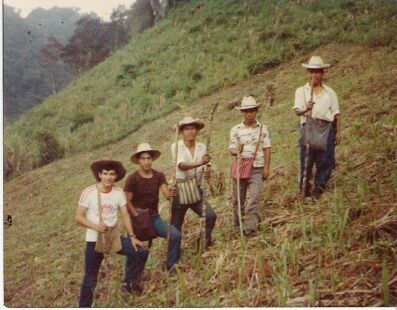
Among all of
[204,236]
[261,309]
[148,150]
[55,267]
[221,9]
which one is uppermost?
[221,9]

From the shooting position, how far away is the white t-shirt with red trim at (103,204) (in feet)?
13.1

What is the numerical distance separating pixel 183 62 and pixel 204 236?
6.10 metres

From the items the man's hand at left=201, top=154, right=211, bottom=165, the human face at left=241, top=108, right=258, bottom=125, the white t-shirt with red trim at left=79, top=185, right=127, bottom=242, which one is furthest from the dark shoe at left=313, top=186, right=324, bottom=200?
the white t-shirt with red trim at left=79, top=185, right=127, bottom=242

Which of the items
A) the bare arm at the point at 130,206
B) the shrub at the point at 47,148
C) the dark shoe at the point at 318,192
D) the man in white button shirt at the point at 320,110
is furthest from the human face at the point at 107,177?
the shrub at the point at 47,148

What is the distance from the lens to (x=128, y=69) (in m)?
11.3

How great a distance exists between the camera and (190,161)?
4301mm

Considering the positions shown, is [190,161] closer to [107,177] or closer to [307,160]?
[107,177]

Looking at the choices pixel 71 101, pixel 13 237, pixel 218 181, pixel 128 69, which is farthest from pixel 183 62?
pixel 13 237

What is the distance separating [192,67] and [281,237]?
6.24 meters

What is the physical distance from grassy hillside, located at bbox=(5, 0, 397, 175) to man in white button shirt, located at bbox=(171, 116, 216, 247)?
4.25 metres

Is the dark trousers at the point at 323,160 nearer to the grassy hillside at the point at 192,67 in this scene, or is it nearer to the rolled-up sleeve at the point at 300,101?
the rolled-up sleeve at the point at 300,101

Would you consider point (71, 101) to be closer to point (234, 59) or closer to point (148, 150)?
point (234, 59)

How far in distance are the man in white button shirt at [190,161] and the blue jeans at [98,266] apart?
0.48 m

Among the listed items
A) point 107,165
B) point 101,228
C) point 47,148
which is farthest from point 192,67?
point 101,228
